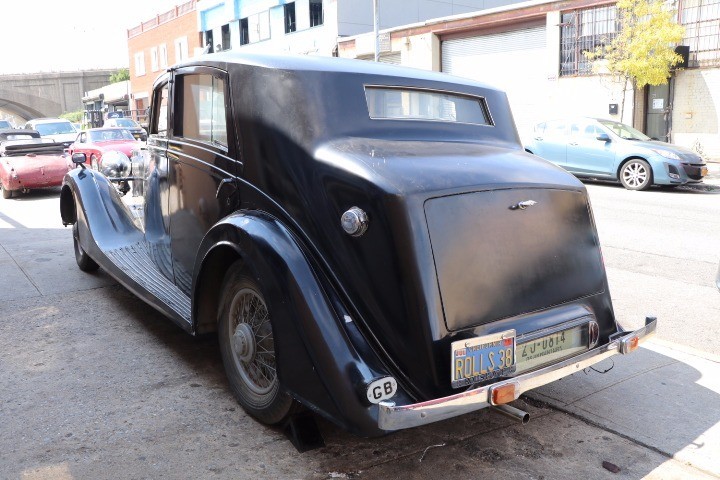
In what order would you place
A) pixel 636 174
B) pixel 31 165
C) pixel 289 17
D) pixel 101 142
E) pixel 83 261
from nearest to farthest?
1. pixel 83 261
2. pixel 636 174
3. pixel 31 165
4. pixel 101 142
5. pixel 289 17

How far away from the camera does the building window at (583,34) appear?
20.5 meters

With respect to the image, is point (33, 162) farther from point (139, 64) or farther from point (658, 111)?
point (139, 64)

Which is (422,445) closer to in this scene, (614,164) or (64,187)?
(64,187)

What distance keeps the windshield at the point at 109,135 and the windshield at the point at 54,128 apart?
22.6 ft

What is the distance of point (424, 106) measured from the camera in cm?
399

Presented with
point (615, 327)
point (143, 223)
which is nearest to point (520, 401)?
point (615, 327)

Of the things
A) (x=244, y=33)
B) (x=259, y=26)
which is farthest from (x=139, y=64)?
(x=259, y=26)

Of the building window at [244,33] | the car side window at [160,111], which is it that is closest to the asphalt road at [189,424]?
the car side window at [160,111]

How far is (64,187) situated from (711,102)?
17.8 m

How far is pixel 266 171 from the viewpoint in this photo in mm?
3496

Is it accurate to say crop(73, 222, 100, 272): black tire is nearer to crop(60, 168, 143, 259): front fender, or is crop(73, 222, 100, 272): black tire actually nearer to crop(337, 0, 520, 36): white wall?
crop(60, 168, 143, 259): front fender

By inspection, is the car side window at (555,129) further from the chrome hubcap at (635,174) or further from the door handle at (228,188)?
the door handle at (228,188)

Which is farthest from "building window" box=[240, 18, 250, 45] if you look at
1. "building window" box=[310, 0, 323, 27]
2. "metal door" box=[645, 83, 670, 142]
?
"metal door" box=[645, 83, 670, 142]

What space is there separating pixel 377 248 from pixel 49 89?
273ft
